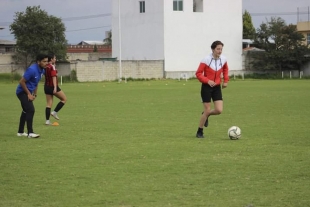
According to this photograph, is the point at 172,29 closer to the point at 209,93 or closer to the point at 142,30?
the point at 142,30

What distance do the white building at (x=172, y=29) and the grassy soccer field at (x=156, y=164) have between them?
164ft

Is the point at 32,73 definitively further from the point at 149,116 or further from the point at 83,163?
the point at 149,116

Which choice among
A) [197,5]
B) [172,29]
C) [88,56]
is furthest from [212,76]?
[88,56]

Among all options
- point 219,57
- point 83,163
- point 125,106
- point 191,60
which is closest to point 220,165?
point 83,163

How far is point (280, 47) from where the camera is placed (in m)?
71.8

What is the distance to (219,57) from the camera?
1369 centimetres

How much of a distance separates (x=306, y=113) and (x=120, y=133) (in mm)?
7570

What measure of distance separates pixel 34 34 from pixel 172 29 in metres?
17.3

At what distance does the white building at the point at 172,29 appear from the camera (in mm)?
68000

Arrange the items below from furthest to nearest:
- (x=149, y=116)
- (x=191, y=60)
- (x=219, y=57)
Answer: (x=191, y=60) → (x=149, y=116) → (x=219, y=57)

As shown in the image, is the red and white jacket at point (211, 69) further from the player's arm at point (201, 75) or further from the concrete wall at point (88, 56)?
the concrete wall at point (88, 56)

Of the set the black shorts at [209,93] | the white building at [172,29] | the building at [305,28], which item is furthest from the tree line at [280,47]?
the black shorts at [209,93]

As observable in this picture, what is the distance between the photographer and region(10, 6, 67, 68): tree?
248 feet

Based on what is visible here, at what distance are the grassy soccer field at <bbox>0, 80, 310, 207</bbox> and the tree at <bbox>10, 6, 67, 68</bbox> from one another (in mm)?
58610
